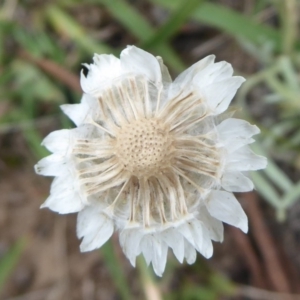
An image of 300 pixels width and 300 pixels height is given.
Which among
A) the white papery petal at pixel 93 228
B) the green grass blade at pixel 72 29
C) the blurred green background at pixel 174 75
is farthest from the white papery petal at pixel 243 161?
the green grass blade at pixel 72 29

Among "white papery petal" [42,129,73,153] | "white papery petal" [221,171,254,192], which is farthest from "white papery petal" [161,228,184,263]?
"white papery petal" [42,129,73,153]

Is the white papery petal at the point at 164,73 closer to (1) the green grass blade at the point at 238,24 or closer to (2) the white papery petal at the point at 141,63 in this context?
(2) the white papery petal at the point at 141,63

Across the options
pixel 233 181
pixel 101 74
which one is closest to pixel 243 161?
pixel 233 181

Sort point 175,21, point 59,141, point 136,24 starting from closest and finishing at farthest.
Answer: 1. point 59,141
2. point 175,21
3. point 136,24

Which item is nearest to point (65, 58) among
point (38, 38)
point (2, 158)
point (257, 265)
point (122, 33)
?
point (38, 38)

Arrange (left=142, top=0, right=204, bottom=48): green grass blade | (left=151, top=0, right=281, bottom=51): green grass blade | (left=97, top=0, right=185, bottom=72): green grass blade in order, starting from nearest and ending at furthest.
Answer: (left=142, top=0, right=204, bottom=48): green grass blade, (left=151, top=0, right=281, bottom=51): green grass blade, (left=97, top=0, right=185, bottom=72): green grass blade

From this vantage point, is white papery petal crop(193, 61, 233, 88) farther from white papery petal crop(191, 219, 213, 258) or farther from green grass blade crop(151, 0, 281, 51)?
green grass blade crop(151, 0, 281, 51)

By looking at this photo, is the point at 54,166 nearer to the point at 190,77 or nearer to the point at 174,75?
the point at 190,77
